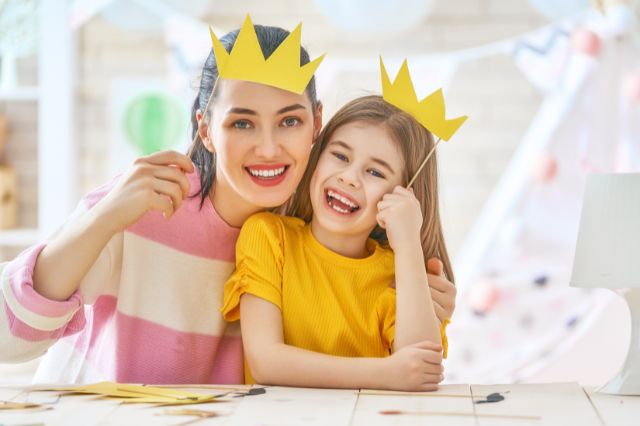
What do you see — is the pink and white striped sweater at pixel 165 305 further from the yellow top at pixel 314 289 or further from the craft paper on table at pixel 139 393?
the craft paper on table at pixel 139 393

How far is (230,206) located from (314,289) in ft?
0.65

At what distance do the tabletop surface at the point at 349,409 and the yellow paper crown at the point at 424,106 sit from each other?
405mm

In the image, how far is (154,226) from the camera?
1.62 meters

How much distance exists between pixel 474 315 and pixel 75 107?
6.34 ft

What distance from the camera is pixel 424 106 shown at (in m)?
1.55

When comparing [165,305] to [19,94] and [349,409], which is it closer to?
[349,409]

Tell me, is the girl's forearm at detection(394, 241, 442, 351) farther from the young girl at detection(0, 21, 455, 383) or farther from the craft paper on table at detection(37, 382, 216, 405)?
the craft paper on table at detection(37, 382, 216, 405)

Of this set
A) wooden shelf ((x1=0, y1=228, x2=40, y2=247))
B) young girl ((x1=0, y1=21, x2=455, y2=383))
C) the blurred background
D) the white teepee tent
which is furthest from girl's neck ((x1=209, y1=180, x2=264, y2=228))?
wooden shelf ((x1=0, y1=228, x2=40, y2=247))

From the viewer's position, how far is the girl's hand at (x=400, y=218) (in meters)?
1.54

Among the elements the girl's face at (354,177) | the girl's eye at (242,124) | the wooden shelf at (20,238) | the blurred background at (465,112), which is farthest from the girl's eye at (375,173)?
the wooden shelf at (20,238)

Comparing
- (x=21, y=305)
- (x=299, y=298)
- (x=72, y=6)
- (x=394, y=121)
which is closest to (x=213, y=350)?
(x=299, y=298)

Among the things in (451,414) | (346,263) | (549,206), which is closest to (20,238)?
(549,206)

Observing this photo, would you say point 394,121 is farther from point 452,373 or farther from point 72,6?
point 72,6

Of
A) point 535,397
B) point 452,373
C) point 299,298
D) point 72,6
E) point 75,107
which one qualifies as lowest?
point 452,373
